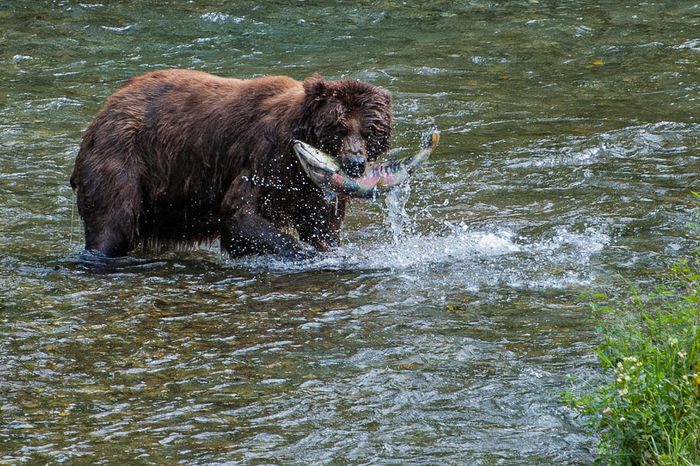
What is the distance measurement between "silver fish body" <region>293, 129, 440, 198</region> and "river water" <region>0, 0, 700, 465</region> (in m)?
0.58

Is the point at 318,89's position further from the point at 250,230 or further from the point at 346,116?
Answer: the point at 250,230

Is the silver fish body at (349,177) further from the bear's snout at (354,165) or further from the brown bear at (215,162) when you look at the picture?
the brown bear at (215,162)

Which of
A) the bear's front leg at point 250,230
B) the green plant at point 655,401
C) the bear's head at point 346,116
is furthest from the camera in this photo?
the bear's front leg at point 250,230

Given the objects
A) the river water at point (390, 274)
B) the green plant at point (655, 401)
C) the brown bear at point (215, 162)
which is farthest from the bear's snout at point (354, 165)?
the green plant at point (655, 401)

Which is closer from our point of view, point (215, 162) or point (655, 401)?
point (655, 401)

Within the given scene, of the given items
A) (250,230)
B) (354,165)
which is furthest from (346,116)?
(250,230)

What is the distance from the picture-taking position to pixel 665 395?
4406mm

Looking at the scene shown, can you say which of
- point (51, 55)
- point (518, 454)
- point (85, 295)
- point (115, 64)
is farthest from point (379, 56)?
point (518, 454)

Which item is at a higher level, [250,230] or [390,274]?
[250,230]

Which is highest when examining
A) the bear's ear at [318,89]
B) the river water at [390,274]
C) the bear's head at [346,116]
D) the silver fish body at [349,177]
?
the bear's ear at [318,89]

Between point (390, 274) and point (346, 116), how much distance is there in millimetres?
1114

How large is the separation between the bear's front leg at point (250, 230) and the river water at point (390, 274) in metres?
0.12

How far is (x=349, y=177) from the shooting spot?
7.61 m

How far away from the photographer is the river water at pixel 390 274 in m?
5.26
